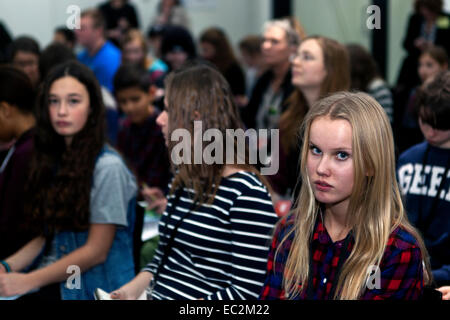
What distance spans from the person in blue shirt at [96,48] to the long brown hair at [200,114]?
→ 3.16 m

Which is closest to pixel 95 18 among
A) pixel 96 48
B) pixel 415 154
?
pixel 96 48

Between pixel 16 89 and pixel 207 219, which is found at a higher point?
pixel 16 89

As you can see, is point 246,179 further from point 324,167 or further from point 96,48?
point 96,48

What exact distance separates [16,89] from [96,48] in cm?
262

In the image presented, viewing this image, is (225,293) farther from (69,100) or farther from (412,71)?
(412,71)

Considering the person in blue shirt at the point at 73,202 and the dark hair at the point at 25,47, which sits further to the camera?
the dark hair at the point at 25,47

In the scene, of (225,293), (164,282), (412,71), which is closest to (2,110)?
(164,282)

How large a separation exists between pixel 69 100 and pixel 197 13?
647 cm

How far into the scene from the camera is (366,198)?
1.45m

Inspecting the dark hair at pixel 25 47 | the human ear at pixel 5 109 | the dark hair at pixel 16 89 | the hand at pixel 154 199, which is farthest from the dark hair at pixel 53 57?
the hand at pixel 154 199

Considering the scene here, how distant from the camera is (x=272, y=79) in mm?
4309

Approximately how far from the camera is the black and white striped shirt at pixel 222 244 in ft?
5.88

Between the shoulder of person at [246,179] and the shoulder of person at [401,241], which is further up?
the shoulder of person at [246,179]

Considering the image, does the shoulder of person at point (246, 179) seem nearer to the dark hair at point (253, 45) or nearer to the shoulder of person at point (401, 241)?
the shoulder of person at point (401, 241)
